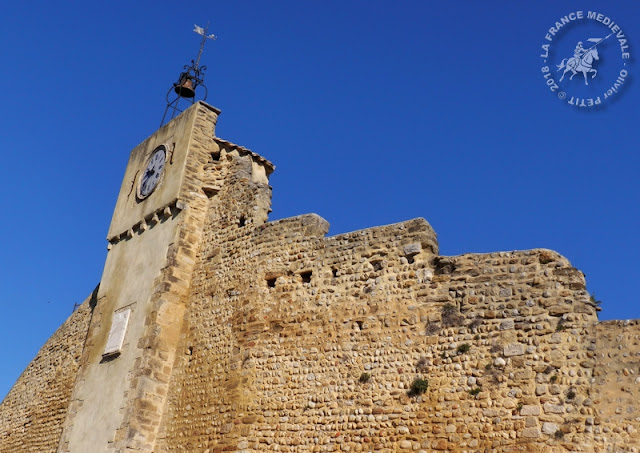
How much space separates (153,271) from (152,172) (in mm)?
2540

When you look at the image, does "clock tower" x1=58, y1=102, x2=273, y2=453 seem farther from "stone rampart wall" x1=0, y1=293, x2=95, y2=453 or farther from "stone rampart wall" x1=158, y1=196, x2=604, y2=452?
"stone rampart wall" x1=0, y1=293, x2=95, y2=453

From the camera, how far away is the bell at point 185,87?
15797 mm

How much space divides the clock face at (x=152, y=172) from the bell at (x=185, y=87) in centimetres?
197

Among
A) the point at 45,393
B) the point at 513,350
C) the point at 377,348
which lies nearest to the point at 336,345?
the point at 377,348

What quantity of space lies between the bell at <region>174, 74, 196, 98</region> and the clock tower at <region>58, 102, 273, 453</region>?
5.20ft

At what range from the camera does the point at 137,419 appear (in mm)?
11070

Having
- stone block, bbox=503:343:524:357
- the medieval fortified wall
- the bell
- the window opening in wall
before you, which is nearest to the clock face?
the medieval fortified wall

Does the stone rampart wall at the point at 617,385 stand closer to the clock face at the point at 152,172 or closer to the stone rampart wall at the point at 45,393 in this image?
the clock face at the point at 152,172

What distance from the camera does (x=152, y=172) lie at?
14227 mm

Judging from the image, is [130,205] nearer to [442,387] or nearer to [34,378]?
[34,378]

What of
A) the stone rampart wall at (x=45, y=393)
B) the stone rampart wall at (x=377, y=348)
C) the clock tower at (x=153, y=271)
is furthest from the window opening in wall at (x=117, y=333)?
the stone rampart wall at (x=45, y=393)

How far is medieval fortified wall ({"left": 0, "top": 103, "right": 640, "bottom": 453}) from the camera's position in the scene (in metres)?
7.97

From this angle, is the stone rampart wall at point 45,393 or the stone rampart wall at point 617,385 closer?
the stone rampart wall at point 617,385

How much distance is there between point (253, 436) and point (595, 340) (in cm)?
488
